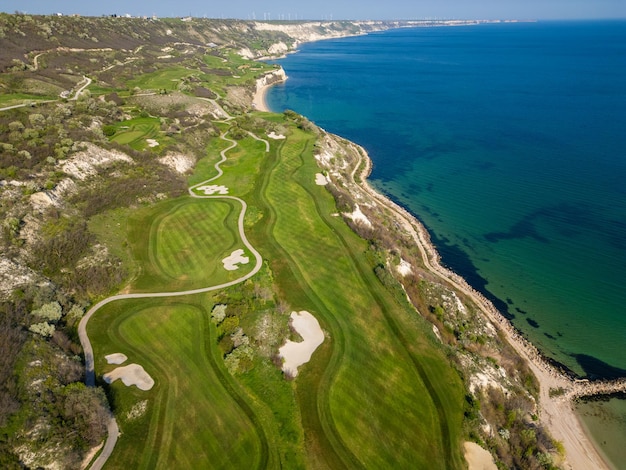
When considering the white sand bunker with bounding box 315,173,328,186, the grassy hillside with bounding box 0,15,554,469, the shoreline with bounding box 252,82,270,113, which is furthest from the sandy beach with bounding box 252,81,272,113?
the white sand bunker with bounding box 315,173,328,186

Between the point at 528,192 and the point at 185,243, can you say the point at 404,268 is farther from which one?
the point at 528,192

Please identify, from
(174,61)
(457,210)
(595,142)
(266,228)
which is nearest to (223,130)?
(266,228)

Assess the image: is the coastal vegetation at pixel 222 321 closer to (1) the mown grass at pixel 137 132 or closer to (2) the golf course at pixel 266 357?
(2) the golf course at pixel 266 357

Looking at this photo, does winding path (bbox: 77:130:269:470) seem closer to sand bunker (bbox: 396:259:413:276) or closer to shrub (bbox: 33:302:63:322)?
shrub (bbox: 33:302:63:322)

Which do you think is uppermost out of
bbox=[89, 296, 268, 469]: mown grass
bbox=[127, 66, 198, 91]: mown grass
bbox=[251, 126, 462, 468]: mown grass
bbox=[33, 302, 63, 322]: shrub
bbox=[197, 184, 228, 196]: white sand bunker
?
bbox=[127, 66, 198, 91]: mown grass

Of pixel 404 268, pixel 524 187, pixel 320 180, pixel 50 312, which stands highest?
pixel 50 312

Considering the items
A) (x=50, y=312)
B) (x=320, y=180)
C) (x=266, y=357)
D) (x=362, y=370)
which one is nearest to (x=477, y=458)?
(x=362, y=370)

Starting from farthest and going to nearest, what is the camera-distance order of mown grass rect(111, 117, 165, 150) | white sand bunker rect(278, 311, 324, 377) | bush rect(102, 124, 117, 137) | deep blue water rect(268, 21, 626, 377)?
bush rect(102, 124, 117, 137)
mown grass rect(111, 117, 165, 150)
deep blue water rect(268, 21, 626, 377)
white sand bunker rect(278, 311, 324, 377)
